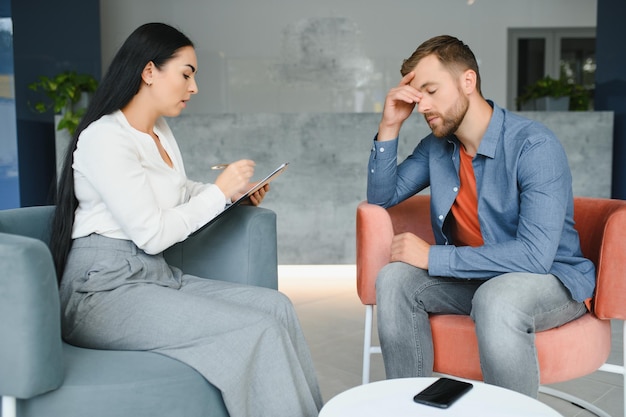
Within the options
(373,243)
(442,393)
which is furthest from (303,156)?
(442,393)

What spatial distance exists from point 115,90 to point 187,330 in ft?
2.20

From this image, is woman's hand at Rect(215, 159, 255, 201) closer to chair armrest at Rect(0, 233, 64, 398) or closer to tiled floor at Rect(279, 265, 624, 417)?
chair armrest at Rect(0, 233, 64, 398)

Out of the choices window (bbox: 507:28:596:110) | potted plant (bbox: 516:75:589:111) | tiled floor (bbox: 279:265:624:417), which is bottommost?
tiled floor (bbox: 279:265:624:417)

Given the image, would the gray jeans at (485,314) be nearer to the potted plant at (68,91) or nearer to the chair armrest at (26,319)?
the chair armrest at (26,319)

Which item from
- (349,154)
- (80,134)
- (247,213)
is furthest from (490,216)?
(349,154)

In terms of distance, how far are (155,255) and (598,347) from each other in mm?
1250

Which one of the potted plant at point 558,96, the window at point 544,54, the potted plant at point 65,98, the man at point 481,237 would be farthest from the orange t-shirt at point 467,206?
the window at point 544,54

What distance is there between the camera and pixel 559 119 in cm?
439

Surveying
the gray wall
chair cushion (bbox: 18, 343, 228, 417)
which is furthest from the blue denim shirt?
the gray wall

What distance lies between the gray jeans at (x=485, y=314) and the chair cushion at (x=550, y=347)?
31 millimetres

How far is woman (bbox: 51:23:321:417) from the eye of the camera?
1.48 metres

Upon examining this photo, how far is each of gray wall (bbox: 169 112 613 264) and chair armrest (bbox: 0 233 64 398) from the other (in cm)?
325

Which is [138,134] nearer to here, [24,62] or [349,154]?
[349,154]

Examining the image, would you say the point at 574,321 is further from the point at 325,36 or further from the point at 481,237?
the point at 325,36
